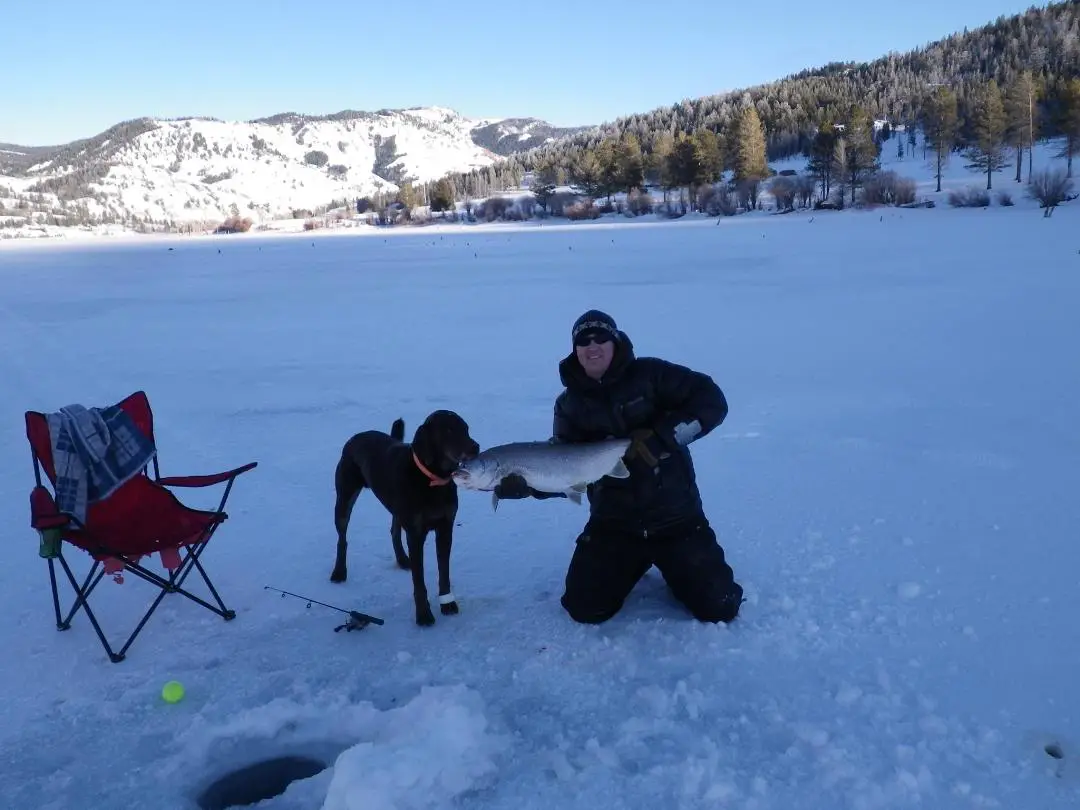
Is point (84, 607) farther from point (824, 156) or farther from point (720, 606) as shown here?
point (824, 156)

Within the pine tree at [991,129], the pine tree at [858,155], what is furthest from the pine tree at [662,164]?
the pine tree at [991,129]

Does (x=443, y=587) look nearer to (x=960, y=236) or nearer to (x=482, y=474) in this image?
(x=482, y=474)

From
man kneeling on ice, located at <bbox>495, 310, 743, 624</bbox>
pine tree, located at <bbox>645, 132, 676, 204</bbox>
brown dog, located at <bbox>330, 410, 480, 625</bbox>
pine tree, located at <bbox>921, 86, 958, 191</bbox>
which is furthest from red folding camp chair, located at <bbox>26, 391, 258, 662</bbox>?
pine tree, located at <bbox>921, 86, 958, 191</bbox>

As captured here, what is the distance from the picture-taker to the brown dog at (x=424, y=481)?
3.67 metres

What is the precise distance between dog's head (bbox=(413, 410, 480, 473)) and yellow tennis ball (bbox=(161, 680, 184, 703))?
149 centimetres

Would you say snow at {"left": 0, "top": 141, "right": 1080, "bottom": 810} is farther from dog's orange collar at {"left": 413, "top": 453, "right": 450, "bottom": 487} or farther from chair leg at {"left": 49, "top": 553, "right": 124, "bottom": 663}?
dog's orange collar at {"left": 413, "top": 453, "right": 450, "bottom": 487}

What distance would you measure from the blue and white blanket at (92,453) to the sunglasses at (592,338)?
8.19ft

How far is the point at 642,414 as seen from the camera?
3840 mm

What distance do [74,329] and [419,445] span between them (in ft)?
47.7

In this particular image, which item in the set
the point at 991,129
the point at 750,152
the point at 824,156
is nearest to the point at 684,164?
Result: the point at 750,152

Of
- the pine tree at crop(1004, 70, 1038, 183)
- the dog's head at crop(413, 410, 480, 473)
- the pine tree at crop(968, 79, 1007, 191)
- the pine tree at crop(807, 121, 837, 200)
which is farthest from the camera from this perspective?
the pine tree at crop(807, 121, 837, 200)

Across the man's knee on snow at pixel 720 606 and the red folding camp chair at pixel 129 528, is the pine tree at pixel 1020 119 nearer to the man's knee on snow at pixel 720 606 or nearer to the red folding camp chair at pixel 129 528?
the man's knee on snow at pixel 720 606

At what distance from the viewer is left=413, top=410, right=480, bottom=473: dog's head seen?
12.0ft

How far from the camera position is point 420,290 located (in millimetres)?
20750
